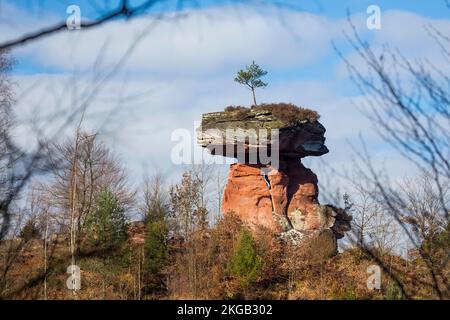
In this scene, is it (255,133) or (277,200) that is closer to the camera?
(255,133)

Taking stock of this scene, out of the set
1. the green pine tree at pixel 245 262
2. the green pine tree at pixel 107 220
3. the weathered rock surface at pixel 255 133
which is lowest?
the green pine tree at pixel 245 262

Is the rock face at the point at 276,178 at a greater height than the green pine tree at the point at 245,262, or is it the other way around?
the rock face at the point at 276,178

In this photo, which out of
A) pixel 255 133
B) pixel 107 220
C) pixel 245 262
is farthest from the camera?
pixel 255 133

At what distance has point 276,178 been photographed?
23406 mm

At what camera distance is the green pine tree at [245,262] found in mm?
17594

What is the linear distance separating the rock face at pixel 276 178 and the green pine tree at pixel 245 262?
4111 millimetres

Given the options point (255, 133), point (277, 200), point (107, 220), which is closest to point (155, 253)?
point (107, 220)

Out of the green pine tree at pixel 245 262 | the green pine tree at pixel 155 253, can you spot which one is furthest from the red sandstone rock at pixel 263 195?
the green pine tree at pixel 155 253

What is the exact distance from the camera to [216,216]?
22359mm

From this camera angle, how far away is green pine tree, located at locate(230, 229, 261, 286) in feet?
57.7

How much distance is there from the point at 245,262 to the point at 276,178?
6.14m

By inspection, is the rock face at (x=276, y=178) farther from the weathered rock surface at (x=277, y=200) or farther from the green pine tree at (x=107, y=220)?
the green pine tree at (x=107, y=220)

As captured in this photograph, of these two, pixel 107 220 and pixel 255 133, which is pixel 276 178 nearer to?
pixel 255 133

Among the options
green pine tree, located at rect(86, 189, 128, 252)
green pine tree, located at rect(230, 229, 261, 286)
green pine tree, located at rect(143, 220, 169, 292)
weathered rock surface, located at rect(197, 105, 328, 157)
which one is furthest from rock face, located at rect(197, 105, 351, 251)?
green pine tree, located at rect(86, 189, 128, 252)
